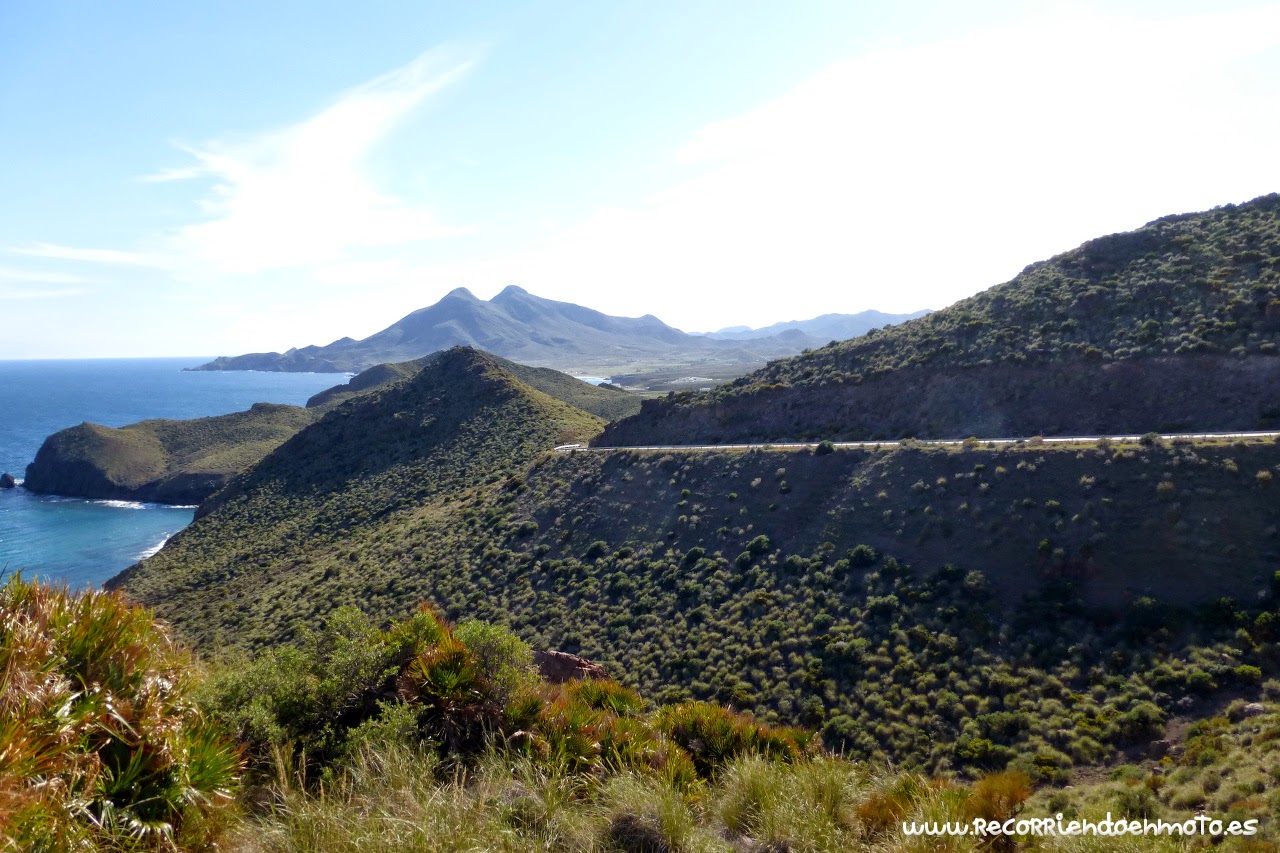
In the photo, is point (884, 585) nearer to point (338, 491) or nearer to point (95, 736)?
point (95, 736)

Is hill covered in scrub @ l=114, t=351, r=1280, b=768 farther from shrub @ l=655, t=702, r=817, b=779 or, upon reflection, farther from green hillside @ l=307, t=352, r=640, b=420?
green hillside @ l=307, t=352, r=640, b=420

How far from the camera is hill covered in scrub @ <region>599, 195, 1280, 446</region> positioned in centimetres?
2344

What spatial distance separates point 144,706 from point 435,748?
2843 millimetres

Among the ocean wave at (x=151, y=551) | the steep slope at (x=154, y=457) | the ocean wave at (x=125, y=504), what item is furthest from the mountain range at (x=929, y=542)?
the steep slope at (x=154, y=457)

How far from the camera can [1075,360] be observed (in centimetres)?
2684

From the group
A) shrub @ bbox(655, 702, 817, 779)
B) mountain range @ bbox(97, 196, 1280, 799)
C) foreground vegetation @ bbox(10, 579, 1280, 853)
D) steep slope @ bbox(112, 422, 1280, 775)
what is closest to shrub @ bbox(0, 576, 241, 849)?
foreground vegetation @ bbox(10, 579, 1280, 853)

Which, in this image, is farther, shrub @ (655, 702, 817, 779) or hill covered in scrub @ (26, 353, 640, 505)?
hill covered in scrub @ (26, 353, 640, 505)

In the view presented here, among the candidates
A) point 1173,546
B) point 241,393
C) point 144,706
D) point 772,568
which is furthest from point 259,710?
point 241,393

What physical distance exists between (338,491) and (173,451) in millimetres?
56442

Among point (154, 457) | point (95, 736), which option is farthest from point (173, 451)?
point (95, 736)

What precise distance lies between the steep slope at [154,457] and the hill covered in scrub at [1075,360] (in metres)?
63.7

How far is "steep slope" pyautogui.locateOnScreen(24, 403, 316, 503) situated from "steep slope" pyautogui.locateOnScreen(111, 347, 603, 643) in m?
28.0

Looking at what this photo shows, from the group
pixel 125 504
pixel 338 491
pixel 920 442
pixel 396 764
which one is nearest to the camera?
pixel 396 764

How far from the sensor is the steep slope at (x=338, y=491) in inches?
1313
